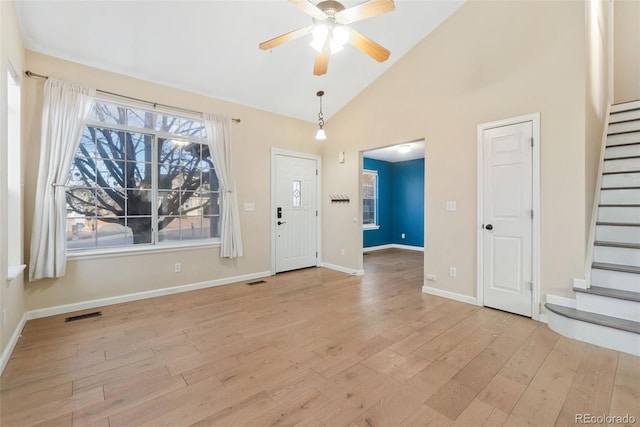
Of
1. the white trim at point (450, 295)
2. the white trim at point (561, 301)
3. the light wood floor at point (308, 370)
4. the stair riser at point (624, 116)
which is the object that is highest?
the stair riser at point (624, 116)

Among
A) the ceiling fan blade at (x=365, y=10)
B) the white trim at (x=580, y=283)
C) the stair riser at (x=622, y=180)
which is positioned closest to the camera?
the ceiling fan blade at (x=365, y=10)

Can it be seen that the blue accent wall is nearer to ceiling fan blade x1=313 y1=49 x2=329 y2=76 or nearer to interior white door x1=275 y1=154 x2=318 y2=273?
interior white door x1=275 y1=154 x2=318 y2=273

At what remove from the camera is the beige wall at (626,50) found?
4.67 metres

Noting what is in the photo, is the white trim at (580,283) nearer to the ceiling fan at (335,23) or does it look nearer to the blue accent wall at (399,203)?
the ceiling fan at (335,23)

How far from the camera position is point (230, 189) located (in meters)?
4.36

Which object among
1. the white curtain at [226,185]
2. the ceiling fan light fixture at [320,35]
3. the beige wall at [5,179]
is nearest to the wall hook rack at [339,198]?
the white curtain at [226,185]

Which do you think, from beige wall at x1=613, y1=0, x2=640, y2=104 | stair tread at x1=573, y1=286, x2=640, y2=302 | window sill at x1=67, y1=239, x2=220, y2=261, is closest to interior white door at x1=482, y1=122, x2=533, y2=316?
stair tread at x1=573, y1=286, x2=640, y2=302

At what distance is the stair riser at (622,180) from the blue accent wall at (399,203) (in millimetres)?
4435

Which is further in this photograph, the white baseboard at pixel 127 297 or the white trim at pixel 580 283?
the white baseboard at pixel 127 297

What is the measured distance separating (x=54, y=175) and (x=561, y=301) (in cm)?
552

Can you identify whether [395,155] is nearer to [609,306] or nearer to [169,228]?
[609,306]

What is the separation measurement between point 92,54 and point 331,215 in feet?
13.4

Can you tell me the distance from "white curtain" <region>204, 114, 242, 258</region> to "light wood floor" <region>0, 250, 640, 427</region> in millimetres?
1144

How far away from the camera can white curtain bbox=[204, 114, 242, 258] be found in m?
4.23
